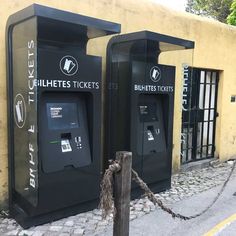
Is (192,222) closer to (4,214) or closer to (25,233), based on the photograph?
(25,233)

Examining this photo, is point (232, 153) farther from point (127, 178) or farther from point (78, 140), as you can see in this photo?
point (127, 178)

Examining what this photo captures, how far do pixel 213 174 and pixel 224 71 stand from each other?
2267 millimetres

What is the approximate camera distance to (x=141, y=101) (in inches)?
193

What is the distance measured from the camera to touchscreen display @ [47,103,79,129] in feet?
12.6

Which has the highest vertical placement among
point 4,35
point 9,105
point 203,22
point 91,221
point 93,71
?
point 203,22

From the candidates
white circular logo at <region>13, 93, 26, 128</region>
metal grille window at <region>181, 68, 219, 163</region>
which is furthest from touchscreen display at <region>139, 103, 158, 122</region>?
white circular logo at <region>13, 93, 26, 128</region>

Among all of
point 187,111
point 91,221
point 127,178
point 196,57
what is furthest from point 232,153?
point 127,178

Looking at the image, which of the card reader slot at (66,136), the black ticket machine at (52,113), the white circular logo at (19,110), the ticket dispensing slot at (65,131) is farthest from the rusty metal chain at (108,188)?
the white circular logo at (19,110)

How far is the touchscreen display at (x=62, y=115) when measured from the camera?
3830mm

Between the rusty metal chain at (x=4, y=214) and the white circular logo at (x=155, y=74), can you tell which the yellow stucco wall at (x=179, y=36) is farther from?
the white circular logo at (x=155, y=74)

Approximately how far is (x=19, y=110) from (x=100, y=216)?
165cm

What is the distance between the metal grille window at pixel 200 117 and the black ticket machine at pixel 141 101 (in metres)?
1.53

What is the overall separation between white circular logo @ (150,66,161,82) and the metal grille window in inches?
64.6

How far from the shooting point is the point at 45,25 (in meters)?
3.71
